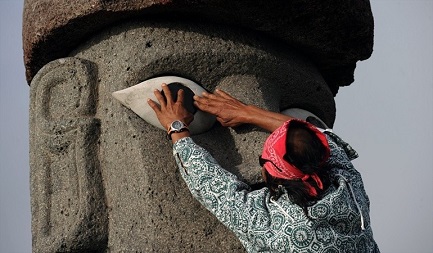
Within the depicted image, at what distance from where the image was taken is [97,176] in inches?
122

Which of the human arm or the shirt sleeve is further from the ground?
the human arm

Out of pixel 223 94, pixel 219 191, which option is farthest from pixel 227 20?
pixel 219 191

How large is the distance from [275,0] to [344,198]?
0.80 metres

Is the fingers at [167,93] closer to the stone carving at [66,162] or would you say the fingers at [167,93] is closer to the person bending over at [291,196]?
the person bending over at [291,196]

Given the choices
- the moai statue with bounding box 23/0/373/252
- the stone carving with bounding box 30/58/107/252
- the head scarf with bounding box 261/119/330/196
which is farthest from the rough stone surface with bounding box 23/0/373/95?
the head scarf with bounding box 261/119/330/196

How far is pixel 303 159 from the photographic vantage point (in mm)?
2584

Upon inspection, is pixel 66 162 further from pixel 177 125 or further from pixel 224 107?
pixel 224 107

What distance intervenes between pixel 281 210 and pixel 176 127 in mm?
507

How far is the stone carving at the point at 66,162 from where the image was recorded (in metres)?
3.03

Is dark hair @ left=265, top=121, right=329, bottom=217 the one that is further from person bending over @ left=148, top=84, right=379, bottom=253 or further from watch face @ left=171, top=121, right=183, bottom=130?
watch face @ left=171, top=121, right=183, bottom=130

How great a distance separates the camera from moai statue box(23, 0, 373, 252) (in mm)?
2939

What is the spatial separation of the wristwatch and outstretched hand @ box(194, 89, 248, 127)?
0.14 meters

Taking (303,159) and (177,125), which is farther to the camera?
(177,125)

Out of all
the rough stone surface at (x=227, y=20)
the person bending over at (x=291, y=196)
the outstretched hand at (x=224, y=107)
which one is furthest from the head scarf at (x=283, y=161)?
the rough stone surface at (x=227, y=20)
